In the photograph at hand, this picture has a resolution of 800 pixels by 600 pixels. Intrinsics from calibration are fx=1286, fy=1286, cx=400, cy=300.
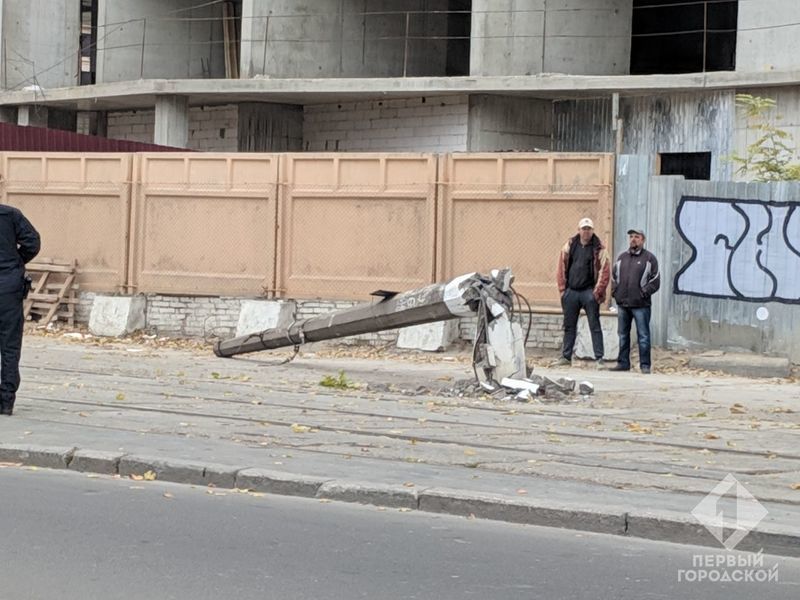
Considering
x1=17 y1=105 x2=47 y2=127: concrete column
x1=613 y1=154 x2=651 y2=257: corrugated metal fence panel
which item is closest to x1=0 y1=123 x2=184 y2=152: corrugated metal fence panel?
x1=17 y1=105 x2=47 y2=127: concrete column

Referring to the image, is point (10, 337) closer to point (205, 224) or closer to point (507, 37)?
point (205, 224)

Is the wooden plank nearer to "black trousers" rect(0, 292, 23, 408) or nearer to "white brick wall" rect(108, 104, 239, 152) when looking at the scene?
"black trousers" rect(0, 292, 23, 408)

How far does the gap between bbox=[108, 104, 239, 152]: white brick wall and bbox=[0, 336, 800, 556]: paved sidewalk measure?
17011mm

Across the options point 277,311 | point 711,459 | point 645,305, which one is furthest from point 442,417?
point 277,311

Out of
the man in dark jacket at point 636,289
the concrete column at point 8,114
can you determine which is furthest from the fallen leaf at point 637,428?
the concrete column at point 8,114

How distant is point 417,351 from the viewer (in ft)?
63.2

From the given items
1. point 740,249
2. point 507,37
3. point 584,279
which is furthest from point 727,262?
point 507,37

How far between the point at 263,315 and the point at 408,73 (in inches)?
579

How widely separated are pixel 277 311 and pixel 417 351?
2.46 metres

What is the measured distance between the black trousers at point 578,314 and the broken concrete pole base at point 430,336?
2.06 m

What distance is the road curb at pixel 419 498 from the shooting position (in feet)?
25.2

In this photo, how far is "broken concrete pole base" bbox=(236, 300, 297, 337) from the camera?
20.2m

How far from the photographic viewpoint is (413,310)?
1466 cm

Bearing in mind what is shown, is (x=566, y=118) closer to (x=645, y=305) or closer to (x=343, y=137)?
(x=343, y=137)
